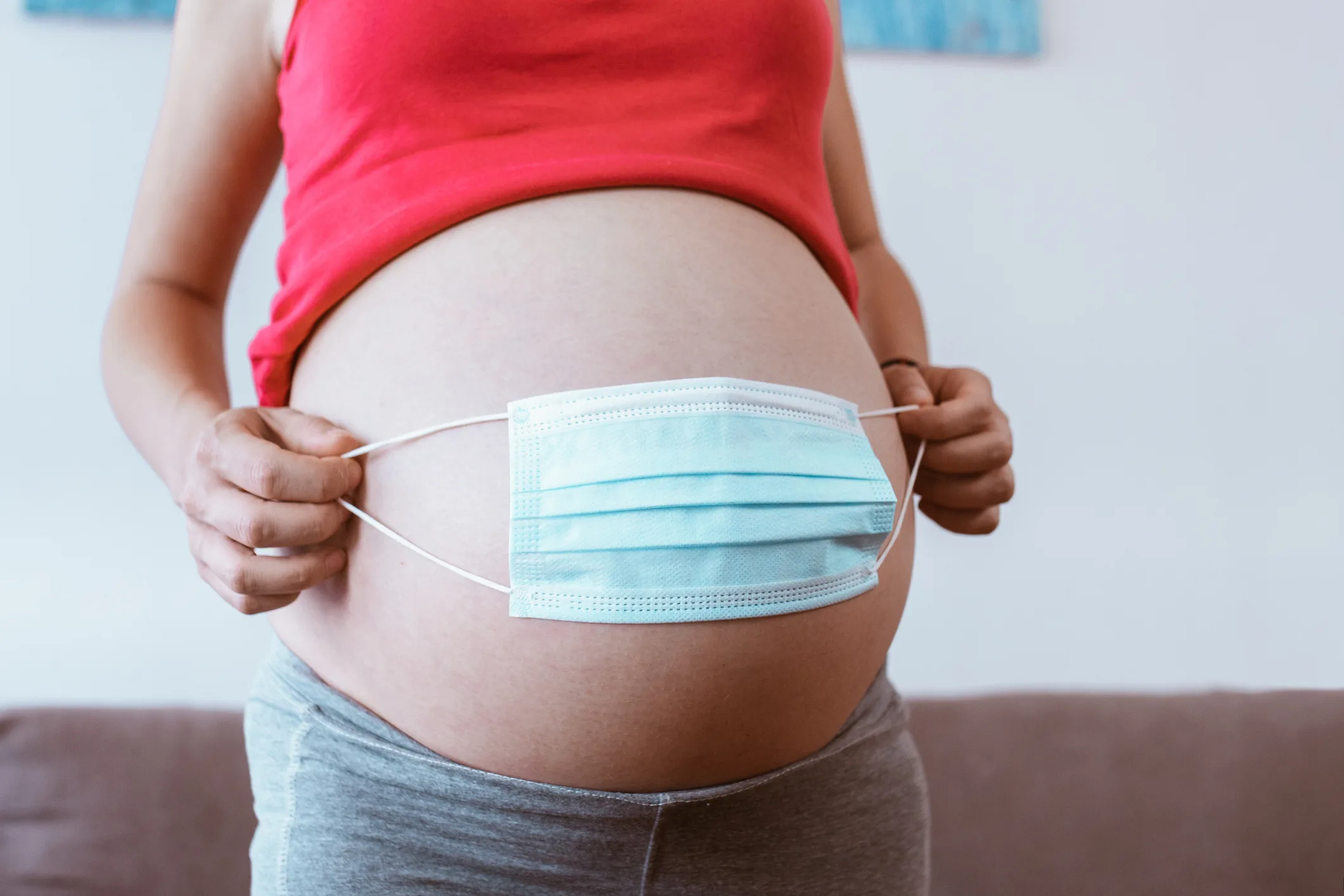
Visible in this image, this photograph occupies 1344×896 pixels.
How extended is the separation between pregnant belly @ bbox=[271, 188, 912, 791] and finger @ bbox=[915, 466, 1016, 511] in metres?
0.16

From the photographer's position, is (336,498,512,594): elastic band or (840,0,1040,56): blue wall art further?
(840,0,1040,56): blue wall art

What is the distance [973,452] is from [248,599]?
54 cm

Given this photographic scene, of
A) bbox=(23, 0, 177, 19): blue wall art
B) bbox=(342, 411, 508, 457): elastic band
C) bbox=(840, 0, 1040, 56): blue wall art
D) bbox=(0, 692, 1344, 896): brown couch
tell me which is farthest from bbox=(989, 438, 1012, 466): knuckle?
bbox=(23, 0, 177, 19): blue wall art

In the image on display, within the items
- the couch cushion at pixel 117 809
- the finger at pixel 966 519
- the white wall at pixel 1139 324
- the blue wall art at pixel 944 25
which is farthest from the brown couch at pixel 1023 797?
the blue wall art at pixel 944 25

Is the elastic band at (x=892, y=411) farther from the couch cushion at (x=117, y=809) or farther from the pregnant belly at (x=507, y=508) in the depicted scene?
the couch cushion at (x=117, y=809)

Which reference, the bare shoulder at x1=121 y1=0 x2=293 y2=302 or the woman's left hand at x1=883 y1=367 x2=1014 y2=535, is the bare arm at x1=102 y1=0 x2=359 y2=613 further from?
the woman's left hand at x1=883 y1=367 x2=1014 y2=535

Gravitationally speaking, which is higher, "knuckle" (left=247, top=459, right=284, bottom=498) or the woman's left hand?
"knuckle" (left=247, top=459, right=284, bottom=498)

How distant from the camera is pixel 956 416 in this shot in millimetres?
696

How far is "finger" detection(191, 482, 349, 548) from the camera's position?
1.60 feet

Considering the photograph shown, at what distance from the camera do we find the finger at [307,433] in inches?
20.7

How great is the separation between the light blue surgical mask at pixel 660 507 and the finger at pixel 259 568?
0.04 m

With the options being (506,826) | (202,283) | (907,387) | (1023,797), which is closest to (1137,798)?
(1023,797)

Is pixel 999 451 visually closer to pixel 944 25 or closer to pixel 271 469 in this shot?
pixel 271 469

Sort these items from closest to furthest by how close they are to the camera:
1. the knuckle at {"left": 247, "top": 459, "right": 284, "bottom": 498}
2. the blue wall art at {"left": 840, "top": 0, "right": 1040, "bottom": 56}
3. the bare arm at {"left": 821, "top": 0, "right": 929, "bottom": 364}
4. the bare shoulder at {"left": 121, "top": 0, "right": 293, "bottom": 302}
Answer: the knuckle at {"left": 247, "top": 459, "right": 284, "bottom": 498}, the bare shoulder at {"left": 121, "top": 0, "right": 293, "bottom": 302}, the bare arm at {"left": 821, "top": 0, "right": 929, "bottom": 364}, the blue wall art at {"left": 840, "top": 0, "right": 1040, "bottom": 56}
